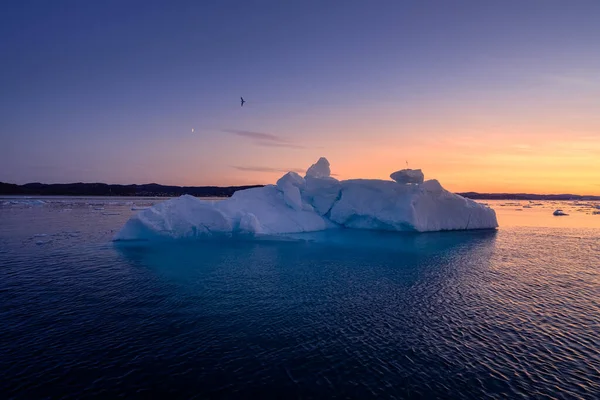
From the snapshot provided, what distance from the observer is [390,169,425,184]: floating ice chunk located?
3080cm

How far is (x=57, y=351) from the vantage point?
278 inches

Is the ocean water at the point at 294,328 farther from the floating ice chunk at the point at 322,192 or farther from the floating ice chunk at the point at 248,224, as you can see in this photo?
the floating ice chunk at the point at 322,192

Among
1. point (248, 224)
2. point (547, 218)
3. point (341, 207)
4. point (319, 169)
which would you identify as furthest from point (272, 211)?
point (547, 218)

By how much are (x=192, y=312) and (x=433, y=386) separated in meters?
6.44

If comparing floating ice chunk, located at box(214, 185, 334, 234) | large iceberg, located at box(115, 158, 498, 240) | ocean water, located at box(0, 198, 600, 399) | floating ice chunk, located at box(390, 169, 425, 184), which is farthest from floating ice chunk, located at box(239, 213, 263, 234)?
floating ice chunk, located at box(390, 169, 425, 184)

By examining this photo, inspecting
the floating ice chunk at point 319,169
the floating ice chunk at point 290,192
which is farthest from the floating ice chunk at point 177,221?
the floating ice chunk at point 319,169

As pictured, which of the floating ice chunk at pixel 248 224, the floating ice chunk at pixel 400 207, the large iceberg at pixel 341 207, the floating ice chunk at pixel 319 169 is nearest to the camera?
the floating ice chunk at pixel 248 224

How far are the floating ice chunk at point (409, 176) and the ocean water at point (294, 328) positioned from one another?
49.1ft

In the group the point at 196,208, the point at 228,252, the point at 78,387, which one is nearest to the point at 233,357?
the point at 78,387

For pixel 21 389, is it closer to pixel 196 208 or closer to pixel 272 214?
pixel 196 208

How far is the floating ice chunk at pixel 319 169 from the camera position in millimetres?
33772

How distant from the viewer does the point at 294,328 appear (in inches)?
336

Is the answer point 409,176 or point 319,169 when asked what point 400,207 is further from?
point 319,169

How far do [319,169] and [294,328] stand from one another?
87.6 feet
